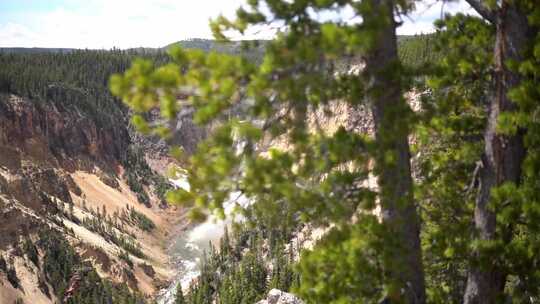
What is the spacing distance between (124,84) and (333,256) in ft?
9.74

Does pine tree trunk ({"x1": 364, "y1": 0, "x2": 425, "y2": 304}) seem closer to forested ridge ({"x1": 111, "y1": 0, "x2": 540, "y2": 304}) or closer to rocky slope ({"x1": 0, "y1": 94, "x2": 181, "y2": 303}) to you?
forested ridge ({"x1": 111, "y1": 0, "x2": 540, "y2": 304})

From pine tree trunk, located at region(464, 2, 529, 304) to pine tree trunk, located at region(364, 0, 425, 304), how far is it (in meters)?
0.87

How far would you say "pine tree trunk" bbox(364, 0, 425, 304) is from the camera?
5.53 meters

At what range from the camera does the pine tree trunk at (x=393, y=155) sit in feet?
18.1

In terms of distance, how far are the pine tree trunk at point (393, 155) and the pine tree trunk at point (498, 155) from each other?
870mm

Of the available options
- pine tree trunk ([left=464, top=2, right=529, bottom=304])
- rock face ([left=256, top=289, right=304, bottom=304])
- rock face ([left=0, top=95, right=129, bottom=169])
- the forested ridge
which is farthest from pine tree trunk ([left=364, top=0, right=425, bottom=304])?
rock face ([left=0, top=95, right=129, bottom=169])

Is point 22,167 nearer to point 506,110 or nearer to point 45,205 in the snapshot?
point 45,205

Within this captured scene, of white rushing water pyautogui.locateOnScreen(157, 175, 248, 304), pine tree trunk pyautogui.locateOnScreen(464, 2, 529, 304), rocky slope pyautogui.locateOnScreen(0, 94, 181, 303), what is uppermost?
pine tree trunk pyautogui.locateOnScreen(464, 2, 529, 304)

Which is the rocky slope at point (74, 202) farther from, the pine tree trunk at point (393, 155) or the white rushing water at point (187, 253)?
the pine tree trunk at point (393, 155)

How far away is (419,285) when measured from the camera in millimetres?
6273

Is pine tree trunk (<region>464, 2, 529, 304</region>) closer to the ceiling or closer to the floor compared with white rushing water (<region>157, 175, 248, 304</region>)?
closer to the ceiling

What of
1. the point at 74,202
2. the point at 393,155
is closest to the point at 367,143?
the point at 393,155

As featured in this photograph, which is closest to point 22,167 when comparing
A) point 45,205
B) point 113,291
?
point 45,205

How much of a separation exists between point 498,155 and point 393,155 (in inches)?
62.9
